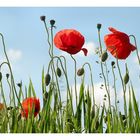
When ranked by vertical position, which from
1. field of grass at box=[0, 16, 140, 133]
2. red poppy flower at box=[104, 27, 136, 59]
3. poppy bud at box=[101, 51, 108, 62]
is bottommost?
field of grass at box=[0, 16, 140, 133]

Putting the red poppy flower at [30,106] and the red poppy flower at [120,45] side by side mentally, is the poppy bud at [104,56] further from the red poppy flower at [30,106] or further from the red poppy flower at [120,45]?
the red poppy flower at [30,106]

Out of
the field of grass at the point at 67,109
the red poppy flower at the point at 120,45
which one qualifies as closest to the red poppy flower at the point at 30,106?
the field of grass at the point at 67,109

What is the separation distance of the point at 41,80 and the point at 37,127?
A: 131 millimetres

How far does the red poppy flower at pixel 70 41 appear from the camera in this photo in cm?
95

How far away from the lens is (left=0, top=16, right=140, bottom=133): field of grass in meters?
0.91

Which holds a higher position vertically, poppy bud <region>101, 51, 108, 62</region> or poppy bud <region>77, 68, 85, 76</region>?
poppy bud <region>101, 51, 108, 62</region>

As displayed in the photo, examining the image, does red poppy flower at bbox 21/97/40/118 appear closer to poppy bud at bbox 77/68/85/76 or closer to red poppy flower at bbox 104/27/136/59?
poppy bud at bbox 77/68/85/76

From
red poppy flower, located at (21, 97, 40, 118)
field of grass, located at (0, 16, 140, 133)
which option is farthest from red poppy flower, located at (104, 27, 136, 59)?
red poppy flower, located at (21, 97, 40, 118)

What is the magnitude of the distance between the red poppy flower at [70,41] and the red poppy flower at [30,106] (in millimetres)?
153

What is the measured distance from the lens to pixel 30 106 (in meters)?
0.94

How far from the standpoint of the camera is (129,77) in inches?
38.5

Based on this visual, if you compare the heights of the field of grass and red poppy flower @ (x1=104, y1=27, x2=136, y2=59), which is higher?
red poppy flower @ (x1=104, y1=27, x2=136, y2=59)

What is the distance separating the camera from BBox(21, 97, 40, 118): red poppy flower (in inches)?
36.9
